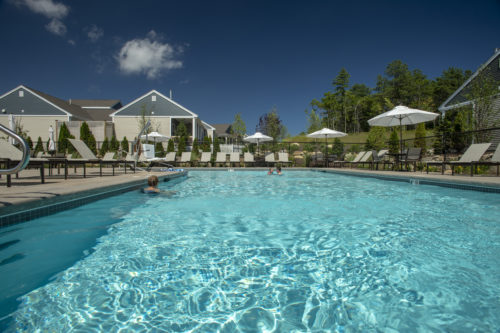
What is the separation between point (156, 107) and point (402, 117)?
2075cm

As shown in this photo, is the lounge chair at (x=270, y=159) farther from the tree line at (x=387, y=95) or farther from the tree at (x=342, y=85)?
the tree at (x=342, y=85)

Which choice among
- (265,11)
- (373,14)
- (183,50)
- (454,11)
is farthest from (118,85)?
(454,11)

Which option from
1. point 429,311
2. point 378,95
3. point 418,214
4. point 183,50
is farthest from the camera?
point 378,95

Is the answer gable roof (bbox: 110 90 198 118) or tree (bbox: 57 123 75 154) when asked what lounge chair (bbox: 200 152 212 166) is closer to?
tree (bbox: 57 123 75 154)

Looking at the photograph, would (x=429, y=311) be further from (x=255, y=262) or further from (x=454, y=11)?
(x=454, y=11)

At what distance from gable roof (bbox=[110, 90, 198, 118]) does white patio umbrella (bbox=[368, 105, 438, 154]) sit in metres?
17.6

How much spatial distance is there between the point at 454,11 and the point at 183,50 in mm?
25230

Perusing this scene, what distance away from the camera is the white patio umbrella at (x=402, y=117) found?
31.3ft

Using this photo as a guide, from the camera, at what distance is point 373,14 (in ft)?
72.3

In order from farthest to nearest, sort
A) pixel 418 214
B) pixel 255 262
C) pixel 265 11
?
pixel 265 11
pixel 418 214
pixel 255 262

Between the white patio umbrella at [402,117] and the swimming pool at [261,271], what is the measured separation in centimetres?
628

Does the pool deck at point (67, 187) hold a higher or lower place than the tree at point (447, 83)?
lower

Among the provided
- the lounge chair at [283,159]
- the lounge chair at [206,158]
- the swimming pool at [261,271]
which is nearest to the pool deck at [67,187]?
the swimming pool at [261,271]

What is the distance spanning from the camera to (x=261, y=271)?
2076 mm
